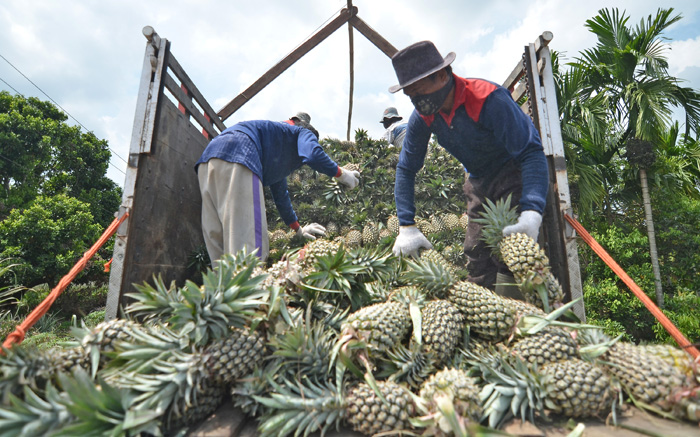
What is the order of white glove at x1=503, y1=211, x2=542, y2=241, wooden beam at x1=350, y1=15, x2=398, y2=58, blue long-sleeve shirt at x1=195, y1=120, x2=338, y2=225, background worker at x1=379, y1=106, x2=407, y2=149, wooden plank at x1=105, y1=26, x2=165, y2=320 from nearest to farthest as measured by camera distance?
white glove at x1=503, y1=211, x2=542, y2=241 < wooden plank at x1=105, y1=26, x2=165, y2=320 < blue long-sleeve shirt at x1=195, y1=120, x2=338, y2=225 < wooden beam at x1=350, y1=15, x2=398, y2=58 < background worker at x1=379, y1=106, x2=407, y2=149

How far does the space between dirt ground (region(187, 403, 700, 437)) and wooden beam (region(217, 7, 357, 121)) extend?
183 inches

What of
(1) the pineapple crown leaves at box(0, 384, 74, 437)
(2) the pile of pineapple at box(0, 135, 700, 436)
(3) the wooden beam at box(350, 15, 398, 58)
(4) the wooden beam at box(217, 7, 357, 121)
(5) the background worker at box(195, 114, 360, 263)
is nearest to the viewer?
(1) the pineapple crown leaves at box(0, 384, 74, 437)

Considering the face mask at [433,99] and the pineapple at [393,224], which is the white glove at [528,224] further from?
the pineapple at [393,224]

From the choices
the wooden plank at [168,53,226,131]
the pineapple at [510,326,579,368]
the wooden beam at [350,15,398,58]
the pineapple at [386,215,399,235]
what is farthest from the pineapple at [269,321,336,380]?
the wooden beam at [350,15,398,58]

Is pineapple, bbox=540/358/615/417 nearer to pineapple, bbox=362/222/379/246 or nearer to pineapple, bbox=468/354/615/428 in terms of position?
pineapple, bbox=468/354/615/428

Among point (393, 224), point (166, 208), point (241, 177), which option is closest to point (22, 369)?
point (166, 208)

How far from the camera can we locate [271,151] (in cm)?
365

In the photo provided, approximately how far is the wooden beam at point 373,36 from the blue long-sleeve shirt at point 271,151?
2772mm

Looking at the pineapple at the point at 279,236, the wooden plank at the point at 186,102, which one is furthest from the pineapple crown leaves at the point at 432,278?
the pineapple at the point at 279,236

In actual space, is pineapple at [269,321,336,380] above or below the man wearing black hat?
below

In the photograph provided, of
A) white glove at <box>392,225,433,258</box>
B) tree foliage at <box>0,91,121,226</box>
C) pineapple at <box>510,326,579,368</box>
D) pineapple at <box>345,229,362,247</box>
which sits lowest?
pineapple at <box>510,326,579,368</box>

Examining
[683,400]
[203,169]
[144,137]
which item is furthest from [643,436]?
[203,169]

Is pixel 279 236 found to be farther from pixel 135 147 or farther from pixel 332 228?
pixel 135 147

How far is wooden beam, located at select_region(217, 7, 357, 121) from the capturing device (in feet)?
16.5
